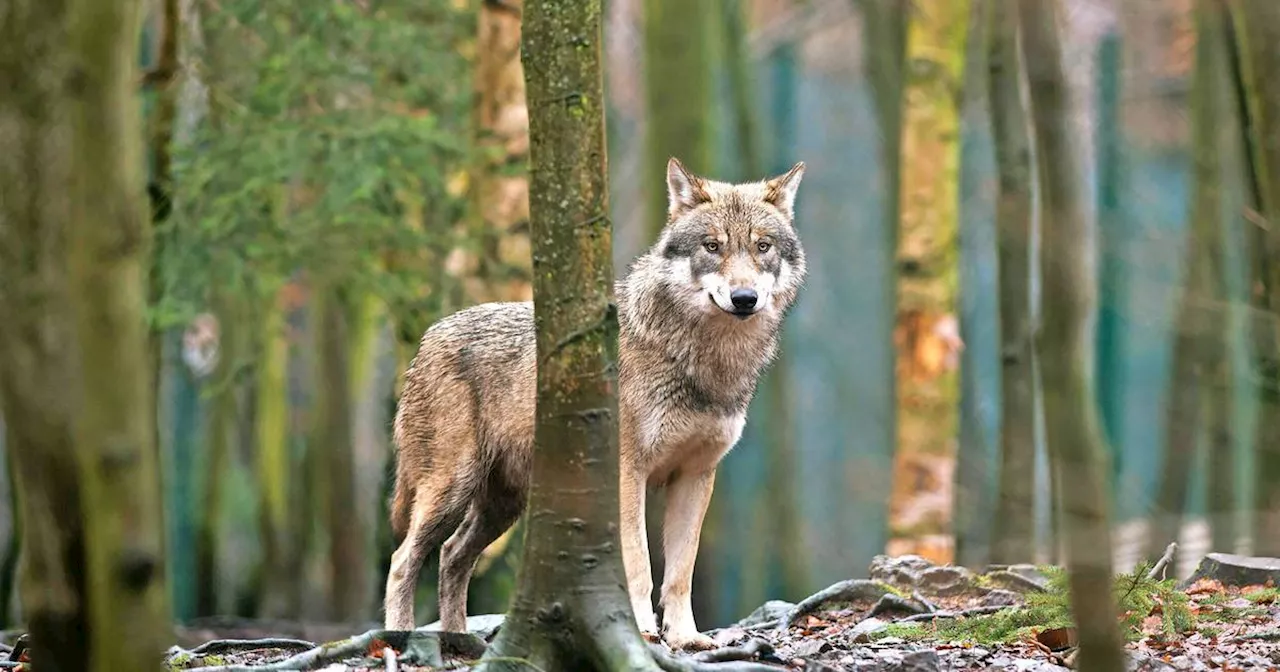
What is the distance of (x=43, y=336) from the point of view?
14.8ft

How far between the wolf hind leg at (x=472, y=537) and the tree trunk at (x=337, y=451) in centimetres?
1077

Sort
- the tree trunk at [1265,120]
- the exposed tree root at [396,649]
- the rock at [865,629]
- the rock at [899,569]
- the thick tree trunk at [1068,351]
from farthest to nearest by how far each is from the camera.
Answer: the rock at [899,569] < the rock at [865,629] < the tree trunk at [1265,120] < the exposed tree root at [396,649] < the thick tree trunk at [1068,351]

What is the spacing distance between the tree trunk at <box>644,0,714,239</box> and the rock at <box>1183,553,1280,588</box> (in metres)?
6.48

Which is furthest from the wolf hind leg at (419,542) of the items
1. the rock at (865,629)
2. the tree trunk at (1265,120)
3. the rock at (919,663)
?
the tree trunk at (1265,120)

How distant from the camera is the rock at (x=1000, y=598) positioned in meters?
8.04

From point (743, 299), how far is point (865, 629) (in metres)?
1.69

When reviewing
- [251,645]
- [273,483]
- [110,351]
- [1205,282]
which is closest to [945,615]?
[251,645]

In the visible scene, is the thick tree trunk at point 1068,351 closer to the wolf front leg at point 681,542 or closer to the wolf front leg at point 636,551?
the wolf front leg at point 636,551

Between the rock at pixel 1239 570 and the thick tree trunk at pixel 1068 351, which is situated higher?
the thick tree trunk at pixel 1068 351

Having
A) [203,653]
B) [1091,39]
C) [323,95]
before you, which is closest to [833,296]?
[1091,39]

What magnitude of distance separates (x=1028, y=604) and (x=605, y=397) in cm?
259

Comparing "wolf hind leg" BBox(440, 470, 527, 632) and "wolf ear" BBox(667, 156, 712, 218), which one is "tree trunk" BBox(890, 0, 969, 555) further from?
"wolf hind leg" BBox(440, 470, 527, 632)

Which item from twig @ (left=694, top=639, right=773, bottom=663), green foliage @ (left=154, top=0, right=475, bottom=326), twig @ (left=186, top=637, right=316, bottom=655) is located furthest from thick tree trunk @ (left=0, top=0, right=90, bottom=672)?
green foliage @ (left=154, top=0, right=475, bottom=326)

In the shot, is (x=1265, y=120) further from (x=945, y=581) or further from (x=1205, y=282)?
(x=1205, y=282)
